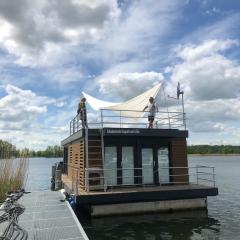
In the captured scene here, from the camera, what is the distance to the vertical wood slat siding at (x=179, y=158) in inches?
730

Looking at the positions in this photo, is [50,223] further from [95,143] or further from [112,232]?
[95,143]

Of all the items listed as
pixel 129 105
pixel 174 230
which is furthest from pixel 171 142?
pixel 174 230

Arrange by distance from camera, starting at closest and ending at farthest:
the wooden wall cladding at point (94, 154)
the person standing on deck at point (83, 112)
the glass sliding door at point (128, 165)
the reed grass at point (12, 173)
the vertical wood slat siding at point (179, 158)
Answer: the wooden wall cladding at point (94, 154) → the reed grass at point (12, 173) → the person standing on deck at point (83, 112) → the glass sliding door at point (128, 165) → the vertical wood slat siding at point (179, 158)

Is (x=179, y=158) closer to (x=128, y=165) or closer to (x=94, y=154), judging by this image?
(x=128, y=165)

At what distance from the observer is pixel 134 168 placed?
16766 millimetres

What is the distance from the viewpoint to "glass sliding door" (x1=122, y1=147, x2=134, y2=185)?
1783cm

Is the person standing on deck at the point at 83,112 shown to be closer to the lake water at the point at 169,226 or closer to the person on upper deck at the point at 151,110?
the person on upper deck at the point at 151,110

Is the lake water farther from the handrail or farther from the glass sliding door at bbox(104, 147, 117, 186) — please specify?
the glass sliding door at bbox(104, 147, 117, 186)

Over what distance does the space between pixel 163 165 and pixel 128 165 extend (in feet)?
5.91

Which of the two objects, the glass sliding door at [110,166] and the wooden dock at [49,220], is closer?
the wooden dock at [49,220]

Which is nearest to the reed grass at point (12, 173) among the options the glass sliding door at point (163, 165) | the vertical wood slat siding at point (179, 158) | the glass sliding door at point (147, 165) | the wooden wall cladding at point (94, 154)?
the wooden wall cladding at point (94, 154)

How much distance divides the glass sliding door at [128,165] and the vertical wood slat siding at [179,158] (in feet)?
6.76

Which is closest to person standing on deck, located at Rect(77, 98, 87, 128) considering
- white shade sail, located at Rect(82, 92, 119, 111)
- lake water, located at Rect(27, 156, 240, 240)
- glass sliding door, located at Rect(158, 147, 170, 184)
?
white shade sail, located at Rect(82, 92, 119, 111)

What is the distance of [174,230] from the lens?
14.3 metres
